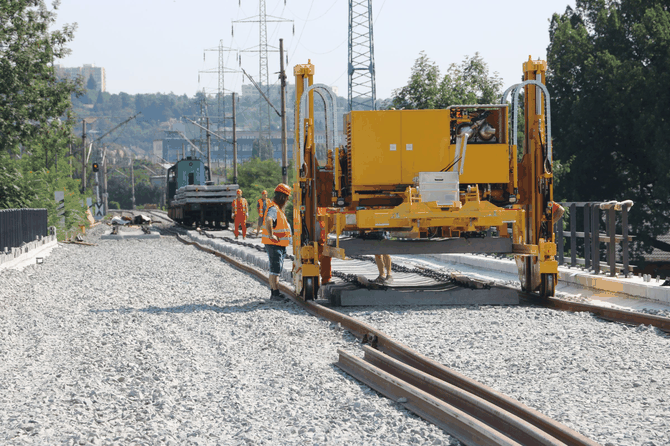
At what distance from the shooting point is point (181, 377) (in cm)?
670

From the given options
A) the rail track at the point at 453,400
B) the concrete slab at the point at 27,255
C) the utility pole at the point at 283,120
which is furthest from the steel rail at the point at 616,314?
the utility pole at the point at 283,120

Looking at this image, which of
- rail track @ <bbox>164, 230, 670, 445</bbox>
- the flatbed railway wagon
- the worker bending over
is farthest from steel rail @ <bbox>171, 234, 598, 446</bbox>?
the flatbed railway wagon

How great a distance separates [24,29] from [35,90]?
242 cm

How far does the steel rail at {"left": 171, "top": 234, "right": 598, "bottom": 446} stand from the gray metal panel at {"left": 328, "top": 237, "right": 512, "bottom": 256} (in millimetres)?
944

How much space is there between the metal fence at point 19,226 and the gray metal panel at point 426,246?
11.9m

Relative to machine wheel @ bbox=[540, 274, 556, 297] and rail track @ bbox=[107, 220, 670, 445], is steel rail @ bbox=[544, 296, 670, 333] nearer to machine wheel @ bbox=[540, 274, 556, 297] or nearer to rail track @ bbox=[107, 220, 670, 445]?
rail track @ bbox=[107, 220, 670, 445]

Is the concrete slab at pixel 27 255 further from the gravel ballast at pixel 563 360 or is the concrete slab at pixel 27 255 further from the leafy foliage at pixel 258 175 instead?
the leafy foliage at pixel 258 175

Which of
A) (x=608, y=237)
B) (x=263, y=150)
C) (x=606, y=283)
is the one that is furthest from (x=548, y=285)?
(x=263, y=150)

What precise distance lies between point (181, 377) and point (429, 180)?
4.62 meters

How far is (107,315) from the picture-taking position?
10.5m

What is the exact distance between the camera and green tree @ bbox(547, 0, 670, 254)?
33688 millimetres

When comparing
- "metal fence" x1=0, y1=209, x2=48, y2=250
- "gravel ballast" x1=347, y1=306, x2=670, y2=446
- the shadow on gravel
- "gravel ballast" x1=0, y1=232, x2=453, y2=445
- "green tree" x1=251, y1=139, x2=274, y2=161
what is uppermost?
"green tree" x1=251, y1=139, x2=274, y2=161

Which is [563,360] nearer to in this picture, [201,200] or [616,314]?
[616,314]

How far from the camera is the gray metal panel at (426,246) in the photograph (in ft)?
34.0
